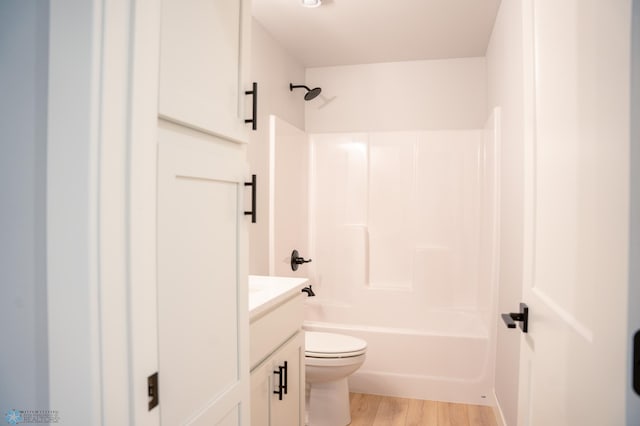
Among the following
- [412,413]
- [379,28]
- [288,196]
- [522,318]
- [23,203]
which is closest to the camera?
[23,203]

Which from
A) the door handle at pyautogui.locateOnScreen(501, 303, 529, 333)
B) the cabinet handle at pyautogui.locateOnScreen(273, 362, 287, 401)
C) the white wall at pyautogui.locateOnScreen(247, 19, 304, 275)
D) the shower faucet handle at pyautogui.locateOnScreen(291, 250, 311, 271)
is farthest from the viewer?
the shower faucet handle at pyautogui.locateOnScreen(291, 250, 311, 271)

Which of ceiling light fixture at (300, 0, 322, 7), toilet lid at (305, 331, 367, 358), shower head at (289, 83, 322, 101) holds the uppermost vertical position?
ceiling light fixture at (300, 0, 322, 7)

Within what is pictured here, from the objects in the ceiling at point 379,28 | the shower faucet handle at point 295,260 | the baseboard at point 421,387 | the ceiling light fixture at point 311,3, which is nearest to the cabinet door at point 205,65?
the ceiling light fixture at point 311,3

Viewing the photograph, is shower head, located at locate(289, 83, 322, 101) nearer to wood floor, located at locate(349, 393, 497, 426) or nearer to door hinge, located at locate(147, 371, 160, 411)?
wood floor, located at locate(349, 393, 497, 426)

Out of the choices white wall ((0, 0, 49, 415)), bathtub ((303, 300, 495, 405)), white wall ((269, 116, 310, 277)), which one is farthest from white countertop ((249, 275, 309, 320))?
bathtub ((303, 300, 495, 405))

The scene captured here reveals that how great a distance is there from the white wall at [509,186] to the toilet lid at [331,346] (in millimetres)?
837

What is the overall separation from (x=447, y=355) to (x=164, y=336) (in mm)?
2508

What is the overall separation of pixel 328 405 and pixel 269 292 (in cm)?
126

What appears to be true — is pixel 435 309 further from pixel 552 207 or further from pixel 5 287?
pixel 5 287

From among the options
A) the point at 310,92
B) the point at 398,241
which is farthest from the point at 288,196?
the point at 398,241

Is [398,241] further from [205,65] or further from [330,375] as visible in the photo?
[205,65]

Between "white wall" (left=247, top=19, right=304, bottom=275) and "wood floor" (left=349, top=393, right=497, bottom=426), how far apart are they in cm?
113

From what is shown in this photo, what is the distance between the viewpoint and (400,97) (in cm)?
347

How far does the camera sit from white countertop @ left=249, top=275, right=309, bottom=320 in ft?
4.58
